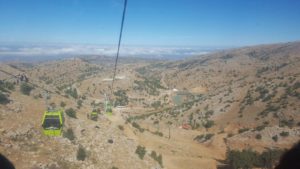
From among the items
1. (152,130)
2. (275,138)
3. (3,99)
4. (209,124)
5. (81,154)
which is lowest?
(152,130)

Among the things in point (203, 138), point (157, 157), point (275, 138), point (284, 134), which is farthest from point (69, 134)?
point (284, 134)

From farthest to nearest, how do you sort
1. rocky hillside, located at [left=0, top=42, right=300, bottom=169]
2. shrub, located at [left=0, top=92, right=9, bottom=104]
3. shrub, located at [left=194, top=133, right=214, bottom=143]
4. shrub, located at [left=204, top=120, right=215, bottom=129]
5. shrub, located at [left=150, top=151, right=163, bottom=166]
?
shrub, located at [left=204, top=120, right=215, bottom=129] < shrub, located at [left=194, top=133, right=214, bottom=143] < shrub, located at [left=150, top=151, right=163, bottom=166] < shrub, located at [left=0, top=92, right=9, bottom=104] < rocky hillside, located at [left=0, top=42, right=300, bottom=169]

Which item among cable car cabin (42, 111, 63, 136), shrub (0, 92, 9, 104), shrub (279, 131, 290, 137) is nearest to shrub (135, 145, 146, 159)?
cable car cabin (42, 111, 63, 136)

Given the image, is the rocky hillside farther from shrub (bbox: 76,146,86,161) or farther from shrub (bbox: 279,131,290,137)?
shrub (bbox: 76,146,86,161)

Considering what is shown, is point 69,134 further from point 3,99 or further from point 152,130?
point 152,130

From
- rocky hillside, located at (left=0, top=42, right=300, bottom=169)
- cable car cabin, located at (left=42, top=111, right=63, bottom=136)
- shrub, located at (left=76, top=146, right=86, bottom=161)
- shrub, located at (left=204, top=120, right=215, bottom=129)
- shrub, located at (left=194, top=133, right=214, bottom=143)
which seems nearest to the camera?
cable car cabin, located at (left=42, top=111, right=63, bottom=136)

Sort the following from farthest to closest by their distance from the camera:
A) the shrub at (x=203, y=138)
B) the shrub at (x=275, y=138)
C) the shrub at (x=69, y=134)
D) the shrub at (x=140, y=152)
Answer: the shrub at (x=203, y=138) → the shrub at (x=275, y=138) → the shrub at (x=140, y=152) → the shrub at (x=69, y=134)

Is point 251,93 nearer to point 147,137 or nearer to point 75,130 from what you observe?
point 147,137

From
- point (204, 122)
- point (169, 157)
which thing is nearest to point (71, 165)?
point (169, 157)

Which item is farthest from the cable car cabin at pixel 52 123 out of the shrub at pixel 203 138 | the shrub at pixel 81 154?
the shrub at pixel 203 138

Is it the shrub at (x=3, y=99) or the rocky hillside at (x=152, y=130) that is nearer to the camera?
the rocky hillside at (x=152, y=130)

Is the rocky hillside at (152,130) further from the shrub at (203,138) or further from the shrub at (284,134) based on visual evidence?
the shrub at (203,138)
